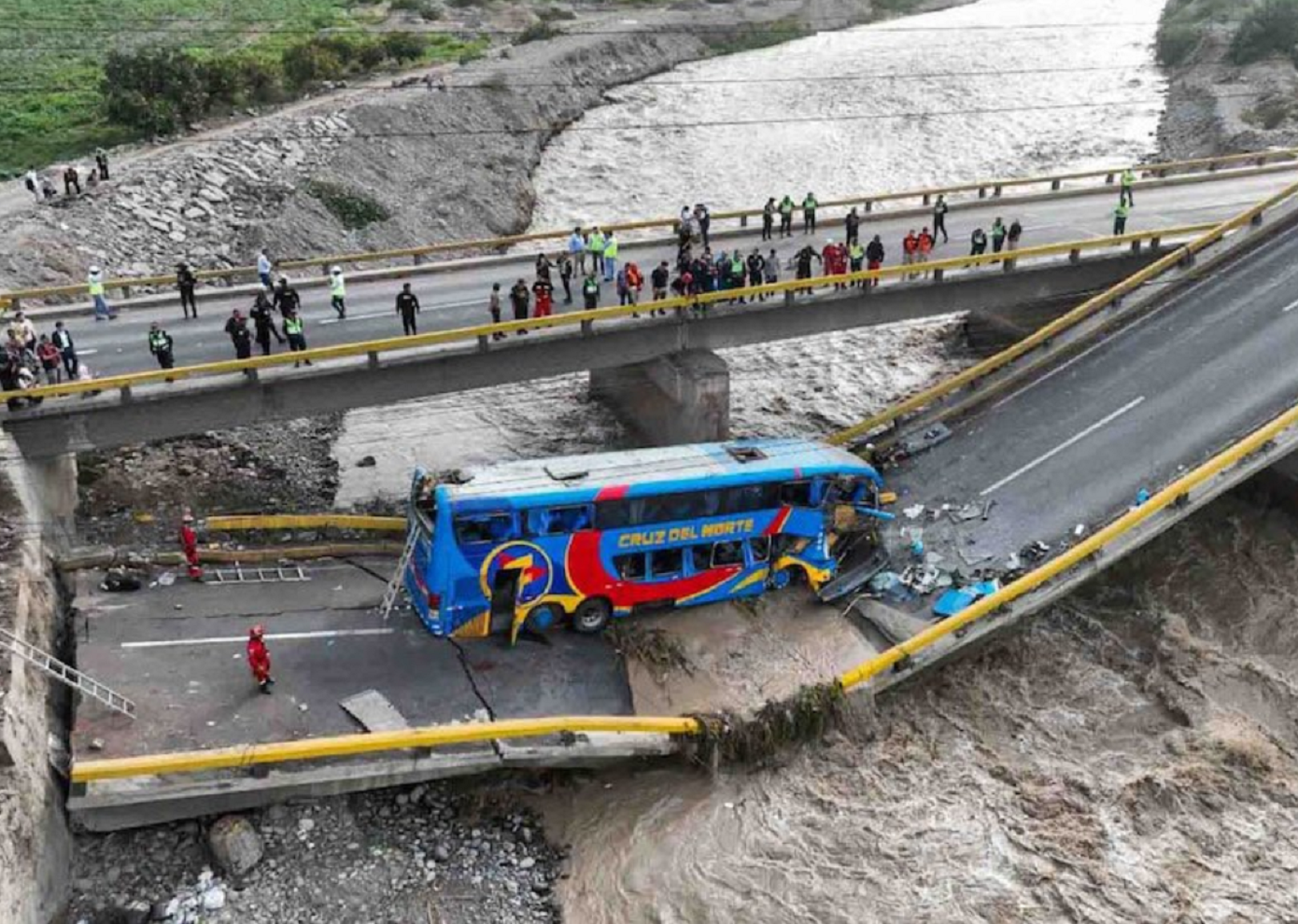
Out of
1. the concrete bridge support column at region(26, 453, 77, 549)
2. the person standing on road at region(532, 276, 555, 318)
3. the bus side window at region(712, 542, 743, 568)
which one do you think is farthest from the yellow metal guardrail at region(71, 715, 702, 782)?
the person standing on road at region(532, 276, 555, 318)

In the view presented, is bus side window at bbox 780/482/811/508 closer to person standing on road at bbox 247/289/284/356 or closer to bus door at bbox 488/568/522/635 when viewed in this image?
bus door at bbox 488/568/522/635

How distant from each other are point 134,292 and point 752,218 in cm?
2229

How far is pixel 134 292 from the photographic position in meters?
36.0

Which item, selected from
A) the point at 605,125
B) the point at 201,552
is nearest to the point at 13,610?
the point at 201,552

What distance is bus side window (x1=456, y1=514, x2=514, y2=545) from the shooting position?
1939cm

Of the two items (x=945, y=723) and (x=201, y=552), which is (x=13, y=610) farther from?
(x=945, y=723)

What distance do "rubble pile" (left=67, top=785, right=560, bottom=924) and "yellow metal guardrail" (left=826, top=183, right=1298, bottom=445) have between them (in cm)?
1258

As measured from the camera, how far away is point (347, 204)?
152 ft

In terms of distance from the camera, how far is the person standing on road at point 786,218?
34125 millimetres

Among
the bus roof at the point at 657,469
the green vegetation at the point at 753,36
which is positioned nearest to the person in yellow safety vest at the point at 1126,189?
the bus roof at the point at 657,469

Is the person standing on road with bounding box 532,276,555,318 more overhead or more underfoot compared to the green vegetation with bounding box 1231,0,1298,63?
more underfoot

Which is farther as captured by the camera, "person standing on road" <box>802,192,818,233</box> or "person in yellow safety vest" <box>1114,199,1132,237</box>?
"person standing on road" <box>802,192,818,233</box>

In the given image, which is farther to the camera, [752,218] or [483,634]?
[752,218]

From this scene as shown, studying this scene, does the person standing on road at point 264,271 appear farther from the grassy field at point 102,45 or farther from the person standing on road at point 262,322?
the grassy field at point 102,45
